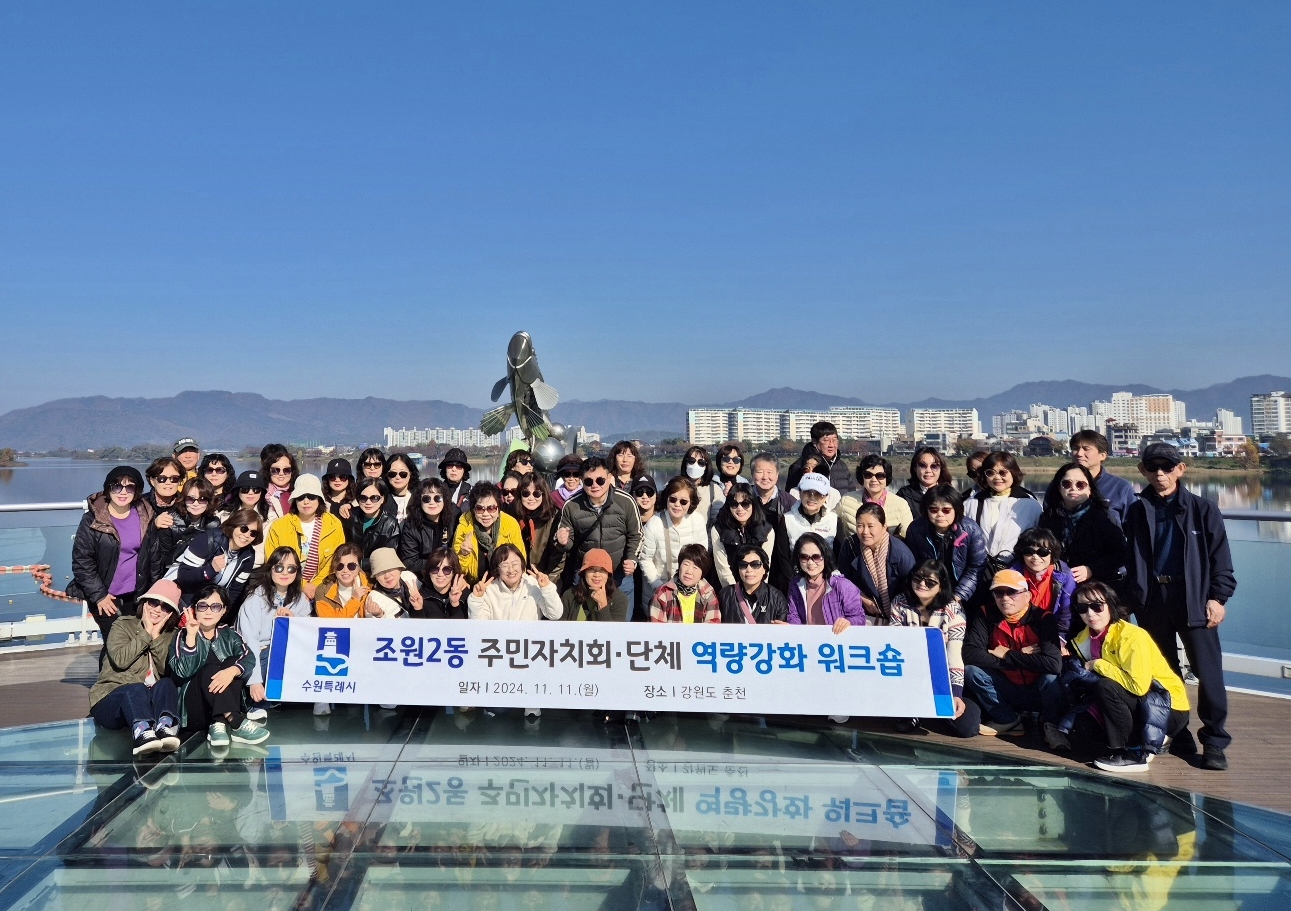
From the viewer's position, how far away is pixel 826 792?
4039 mm

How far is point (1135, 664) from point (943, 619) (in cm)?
101

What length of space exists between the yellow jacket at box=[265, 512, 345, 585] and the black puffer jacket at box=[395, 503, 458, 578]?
1.46ft

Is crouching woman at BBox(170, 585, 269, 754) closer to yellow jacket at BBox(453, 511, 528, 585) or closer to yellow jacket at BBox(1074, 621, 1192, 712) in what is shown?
yellow jacket at BBox(453, 511, 528, 585)

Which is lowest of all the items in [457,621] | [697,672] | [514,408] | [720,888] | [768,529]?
[720,888]

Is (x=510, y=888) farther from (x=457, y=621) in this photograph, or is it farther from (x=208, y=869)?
(x=457, y=621)

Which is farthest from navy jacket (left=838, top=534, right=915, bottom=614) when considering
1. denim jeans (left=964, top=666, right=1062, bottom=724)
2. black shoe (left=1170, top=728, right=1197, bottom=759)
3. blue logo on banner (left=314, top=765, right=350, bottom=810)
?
blue logo on banner (left=314, top=765, right=350, bottom=810)

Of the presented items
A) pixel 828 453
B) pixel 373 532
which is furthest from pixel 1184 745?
pixel 373 532

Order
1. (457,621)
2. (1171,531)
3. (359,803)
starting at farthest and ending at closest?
(457,621) < (1171,531) < (359,803)

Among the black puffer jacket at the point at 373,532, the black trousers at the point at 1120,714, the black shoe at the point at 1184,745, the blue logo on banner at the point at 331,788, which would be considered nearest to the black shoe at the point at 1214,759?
the black shoe at the point at 1184,745

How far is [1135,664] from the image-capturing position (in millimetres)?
4383

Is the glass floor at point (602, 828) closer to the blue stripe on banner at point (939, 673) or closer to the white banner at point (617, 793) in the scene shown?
the white banner at point (617, 793)

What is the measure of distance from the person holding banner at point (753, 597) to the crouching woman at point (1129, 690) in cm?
172

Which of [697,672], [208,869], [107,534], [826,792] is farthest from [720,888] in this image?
[107,534]

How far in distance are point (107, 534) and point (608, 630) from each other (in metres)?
3.44
